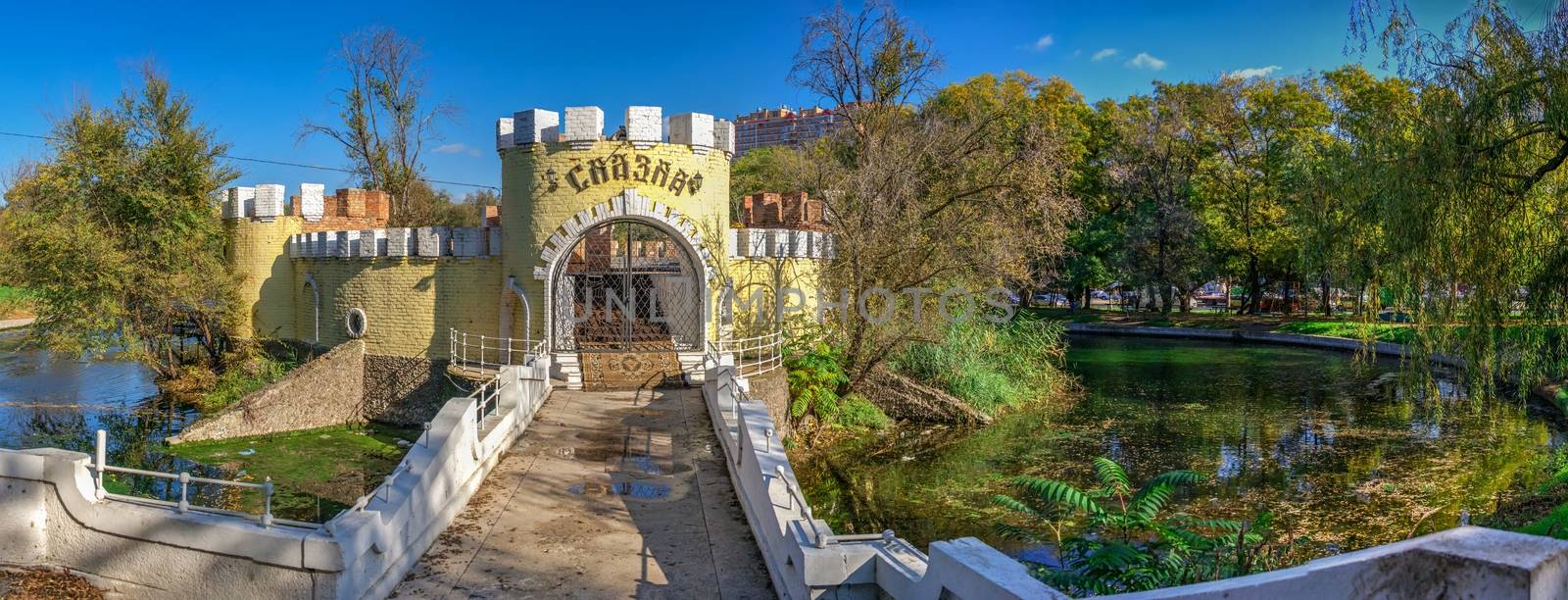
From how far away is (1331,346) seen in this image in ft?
111

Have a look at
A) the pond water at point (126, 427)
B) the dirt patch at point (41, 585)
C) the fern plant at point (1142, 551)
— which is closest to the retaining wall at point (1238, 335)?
the fern plant at point (1142, 551)

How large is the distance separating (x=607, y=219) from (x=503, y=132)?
267cm

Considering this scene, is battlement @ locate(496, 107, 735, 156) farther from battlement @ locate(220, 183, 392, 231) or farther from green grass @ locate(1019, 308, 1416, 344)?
green grass @ locate(1019, 308, 1416, 344)

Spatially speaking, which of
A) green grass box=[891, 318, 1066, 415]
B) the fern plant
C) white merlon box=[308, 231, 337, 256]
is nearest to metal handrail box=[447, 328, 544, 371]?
white merlon box=[308, 231, 337, 256]

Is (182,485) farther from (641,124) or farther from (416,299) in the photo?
(416,299)

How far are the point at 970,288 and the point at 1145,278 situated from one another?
22.4 meters

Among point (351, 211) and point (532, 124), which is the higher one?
point (532, 124)

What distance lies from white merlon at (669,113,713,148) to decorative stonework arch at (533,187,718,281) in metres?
1.21

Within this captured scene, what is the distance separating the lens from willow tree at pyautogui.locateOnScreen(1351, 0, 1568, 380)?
9.87 meters

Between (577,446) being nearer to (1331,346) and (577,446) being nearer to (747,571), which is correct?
(747,571)

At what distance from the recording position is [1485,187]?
33.2ft

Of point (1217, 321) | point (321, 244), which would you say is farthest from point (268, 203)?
point (1217, 321)

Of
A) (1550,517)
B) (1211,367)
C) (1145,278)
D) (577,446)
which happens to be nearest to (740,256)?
(577,446)

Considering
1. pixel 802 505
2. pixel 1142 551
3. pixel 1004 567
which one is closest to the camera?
pixel 1004 567
